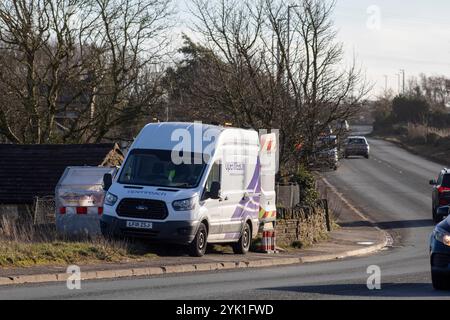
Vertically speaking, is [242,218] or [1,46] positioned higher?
[1,46]

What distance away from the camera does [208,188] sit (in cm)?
2136

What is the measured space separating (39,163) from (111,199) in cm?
1266

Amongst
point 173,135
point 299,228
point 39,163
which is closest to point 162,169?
point 173,135

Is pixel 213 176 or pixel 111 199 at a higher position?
pixel 213 176

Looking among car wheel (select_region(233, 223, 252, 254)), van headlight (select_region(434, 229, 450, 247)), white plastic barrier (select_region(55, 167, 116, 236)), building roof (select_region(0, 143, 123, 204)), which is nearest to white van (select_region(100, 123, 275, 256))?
car wheel (select_region(233, 223, 252, 254))

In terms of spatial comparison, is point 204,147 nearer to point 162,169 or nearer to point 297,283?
point 162,169

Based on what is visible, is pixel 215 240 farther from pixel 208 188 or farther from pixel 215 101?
pixel 215 101

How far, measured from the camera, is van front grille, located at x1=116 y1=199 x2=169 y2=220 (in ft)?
67.7

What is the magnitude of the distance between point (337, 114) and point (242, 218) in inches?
489

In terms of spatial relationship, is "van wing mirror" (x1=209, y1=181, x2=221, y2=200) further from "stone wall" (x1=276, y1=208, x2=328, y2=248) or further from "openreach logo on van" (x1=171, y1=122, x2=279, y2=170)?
"stone wall" (x1=276, y1=208, x2=328, y2=248)

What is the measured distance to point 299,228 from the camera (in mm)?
28109

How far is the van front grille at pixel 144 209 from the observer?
20.6 meters
